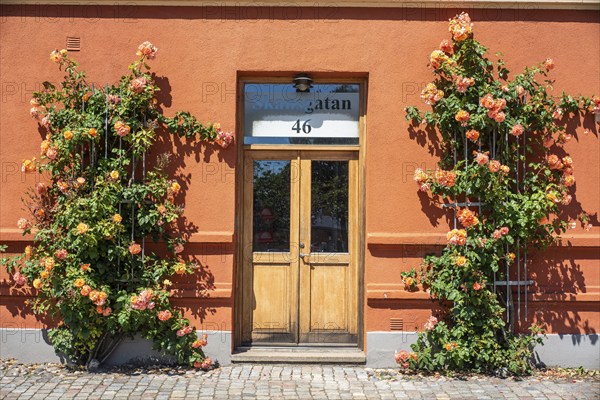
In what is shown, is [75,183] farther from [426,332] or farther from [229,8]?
[426,332]

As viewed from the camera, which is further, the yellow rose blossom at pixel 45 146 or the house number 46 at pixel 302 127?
the house number 46 at pixel 302 127

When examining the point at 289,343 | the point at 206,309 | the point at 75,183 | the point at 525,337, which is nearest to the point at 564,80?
the point at 525,337

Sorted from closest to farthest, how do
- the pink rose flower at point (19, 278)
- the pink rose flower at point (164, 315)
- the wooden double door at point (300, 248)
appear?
the pink rose flower at point (164, 315), the pink rose flower at point (19, 278), the wooden double door at point (300, 248)

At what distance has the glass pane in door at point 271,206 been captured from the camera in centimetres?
679

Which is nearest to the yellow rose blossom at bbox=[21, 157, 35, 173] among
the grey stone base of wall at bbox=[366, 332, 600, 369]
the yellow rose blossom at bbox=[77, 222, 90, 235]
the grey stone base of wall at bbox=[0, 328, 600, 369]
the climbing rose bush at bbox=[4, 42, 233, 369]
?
the climbing rose bush at bbox=[4, 42, 233, 369]

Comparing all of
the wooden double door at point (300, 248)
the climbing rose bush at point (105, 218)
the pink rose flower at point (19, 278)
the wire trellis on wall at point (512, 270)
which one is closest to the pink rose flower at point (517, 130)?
the wire trellis on wall at point (512, 270)

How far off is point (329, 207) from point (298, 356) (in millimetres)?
1657

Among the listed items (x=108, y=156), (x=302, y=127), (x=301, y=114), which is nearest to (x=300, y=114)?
(x=301, y=114)

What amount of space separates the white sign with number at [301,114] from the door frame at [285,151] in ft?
0.32

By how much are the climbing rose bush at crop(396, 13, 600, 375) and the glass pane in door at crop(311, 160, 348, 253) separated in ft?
2.86

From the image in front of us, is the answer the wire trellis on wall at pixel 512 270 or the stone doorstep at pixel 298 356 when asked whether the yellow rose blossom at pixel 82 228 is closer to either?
the stone doorstep at pixel 298 356

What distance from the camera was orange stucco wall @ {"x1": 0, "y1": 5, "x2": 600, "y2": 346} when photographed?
6434 millimetres

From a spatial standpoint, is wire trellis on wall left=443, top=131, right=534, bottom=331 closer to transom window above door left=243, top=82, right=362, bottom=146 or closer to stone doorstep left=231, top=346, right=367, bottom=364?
transom window above door left=243, top=82, right=362, bottom=146

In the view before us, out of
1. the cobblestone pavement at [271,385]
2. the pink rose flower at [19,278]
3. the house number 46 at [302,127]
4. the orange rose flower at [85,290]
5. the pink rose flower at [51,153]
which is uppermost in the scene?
the house number 46 at [302,127]
